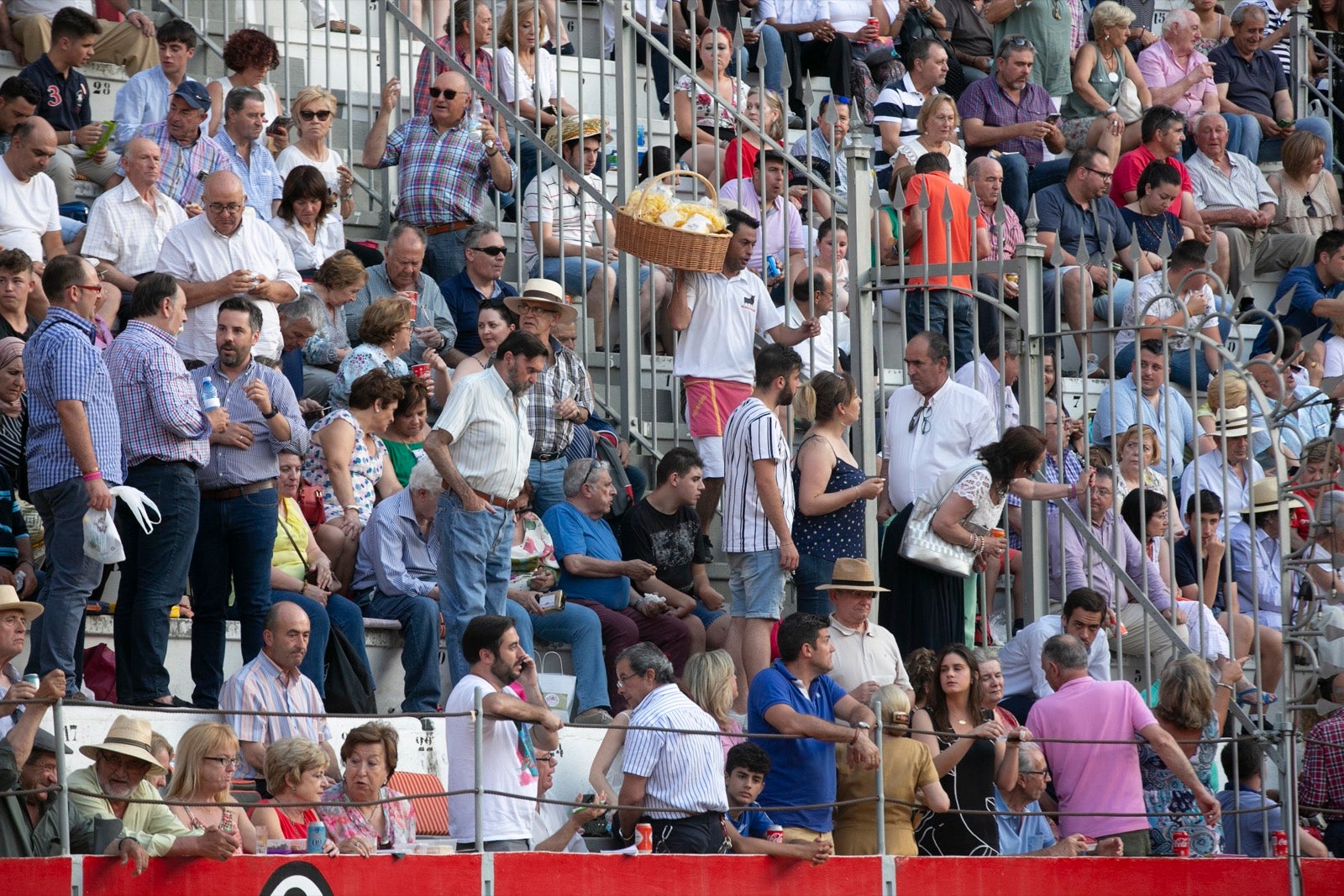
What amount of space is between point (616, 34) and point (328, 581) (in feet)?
12.9

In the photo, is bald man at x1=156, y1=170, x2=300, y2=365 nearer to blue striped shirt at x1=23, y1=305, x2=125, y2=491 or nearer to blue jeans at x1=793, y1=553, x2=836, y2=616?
blue striped shirt at x1=23, y1=305, x2=125, y2=491

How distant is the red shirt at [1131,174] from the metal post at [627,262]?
4595 mm

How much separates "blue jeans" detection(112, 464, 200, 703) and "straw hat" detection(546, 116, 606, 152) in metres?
4.01

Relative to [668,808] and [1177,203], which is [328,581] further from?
[1177,203]

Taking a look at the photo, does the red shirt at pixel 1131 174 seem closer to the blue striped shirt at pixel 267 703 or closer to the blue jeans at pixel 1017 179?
the blue jeans at pixel 1017 179

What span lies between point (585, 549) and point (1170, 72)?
889 centimetres

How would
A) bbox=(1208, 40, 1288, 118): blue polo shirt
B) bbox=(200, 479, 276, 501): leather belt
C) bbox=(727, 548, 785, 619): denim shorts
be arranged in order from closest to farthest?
bbox=(200, 479, 276, 501): leather belt
bbox=(727, 548, 785, 619): denim shorts
bbox=(1208, 40, 1288, 118): blue polo shirt

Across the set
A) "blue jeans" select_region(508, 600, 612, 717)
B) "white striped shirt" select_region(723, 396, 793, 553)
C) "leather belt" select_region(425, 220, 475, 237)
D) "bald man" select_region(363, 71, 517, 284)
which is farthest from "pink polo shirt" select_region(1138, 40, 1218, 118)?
"blue jeans" select_region(508, 600, 612, 717)

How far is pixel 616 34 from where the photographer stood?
1230cm

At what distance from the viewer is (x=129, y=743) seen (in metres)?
7.65

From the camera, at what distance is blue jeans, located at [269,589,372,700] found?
9180 millimetres

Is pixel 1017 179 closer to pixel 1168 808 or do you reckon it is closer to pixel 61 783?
pixel 1168 808

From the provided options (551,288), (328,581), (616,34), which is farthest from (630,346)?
(328,581)

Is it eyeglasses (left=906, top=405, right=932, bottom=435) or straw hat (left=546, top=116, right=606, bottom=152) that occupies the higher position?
straw hat (left=546, top=116, right=606, bottom=152)
